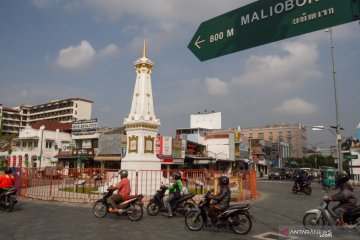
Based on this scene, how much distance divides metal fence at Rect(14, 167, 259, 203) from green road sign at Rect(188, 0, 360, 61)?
34.9 ft

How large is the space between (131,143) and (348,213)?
11.3 m

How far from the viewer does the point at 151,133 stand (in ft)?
54.6

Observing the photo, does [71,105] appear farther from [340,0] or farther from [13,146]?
[340,0]

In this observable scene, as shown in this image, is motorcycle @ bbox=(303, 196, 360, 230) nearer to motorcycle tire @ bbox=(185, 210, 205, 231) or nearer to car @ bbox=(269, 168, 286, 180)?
A: motorcycle tire @ bbox=(185, 210, 205, 231)

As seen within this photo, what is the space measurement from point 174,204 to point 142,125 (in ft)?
22.8

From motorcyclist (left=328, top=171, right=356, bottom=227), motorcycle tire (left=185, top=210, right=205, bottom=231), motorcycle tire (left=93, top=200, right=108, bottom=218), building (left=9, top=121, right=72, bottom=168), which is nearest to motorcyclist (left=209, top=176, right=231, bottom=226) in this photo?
motorcycle tire (left=185, top=210, right=205, bottom=231)

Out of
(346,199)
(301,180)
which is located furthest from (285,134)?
(346,199)

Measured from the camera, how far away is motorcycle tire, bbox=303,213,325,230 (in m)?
7.45

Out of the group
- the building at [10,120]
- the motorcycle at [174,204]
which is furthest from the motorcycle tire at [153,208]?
the building at [10,120]

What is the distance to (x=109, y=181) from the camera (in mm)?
15516

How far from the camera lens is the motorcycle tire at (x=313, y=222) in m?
7.45

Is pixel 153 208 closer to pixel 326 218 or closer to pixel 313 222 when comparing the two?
pixel 313 222

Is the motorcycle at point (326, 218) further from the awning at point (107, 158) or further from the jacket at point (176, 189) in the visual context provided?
the awning at point (107, 158)

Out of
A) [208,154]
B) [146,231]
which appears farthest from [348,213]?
[208,154]
